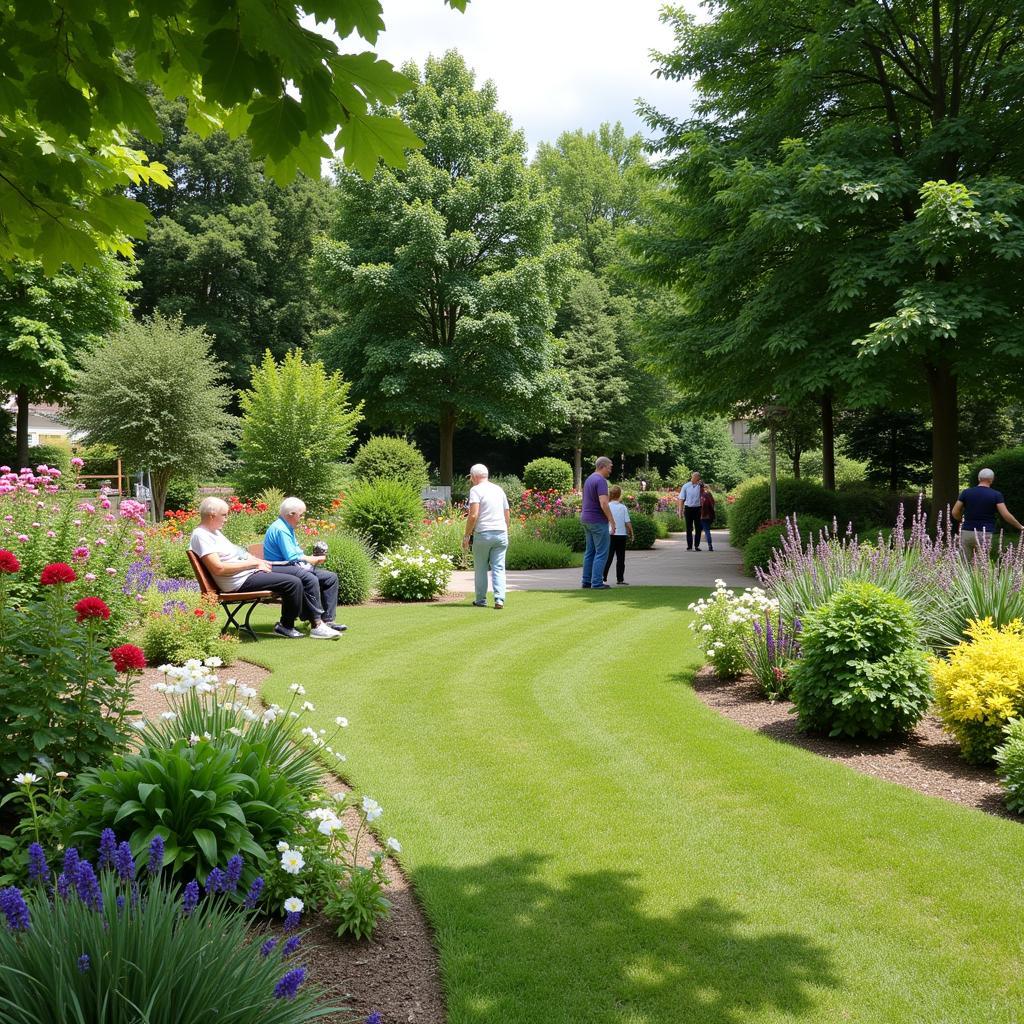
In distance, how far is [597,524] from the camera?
1373 cm

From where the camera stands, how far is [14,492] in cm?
912

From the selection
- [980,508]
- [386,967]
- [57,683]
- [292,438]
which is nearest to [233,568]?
[57,683]

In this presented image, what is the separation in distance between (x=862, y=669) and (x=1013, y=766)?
1.09 metres

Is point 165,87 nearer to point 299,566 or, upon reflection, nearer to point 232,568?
point 232,568

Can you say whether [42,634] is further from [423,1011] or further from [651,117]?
[651,117]

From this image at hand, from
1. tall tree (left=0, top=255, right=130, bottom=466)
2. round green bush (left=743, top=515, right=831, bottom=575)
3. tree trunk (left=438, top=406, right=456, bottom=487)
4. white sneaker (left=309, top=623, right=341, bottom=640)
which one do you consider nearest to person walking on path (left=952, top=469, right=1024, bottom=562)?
round green bush (left=743, top=515, right=831, bottom=575)

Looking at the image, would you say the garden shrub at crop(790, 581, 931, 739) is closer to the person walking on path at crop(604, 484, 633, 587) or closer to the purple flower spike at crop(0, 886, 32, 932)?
the purple flower spike at crop(0, 886, 32, 932)

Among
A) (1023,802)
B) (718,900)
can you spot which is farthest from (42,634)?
(1023,802)

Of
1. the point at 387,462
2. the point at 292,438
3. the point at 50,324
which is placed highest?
the point at 50,324

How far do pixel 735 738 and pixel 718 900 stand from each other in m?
2.29

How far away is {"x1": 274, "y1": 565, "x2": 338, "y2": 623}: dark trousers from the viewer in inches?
357

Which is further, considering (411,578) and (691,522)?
(691,522)

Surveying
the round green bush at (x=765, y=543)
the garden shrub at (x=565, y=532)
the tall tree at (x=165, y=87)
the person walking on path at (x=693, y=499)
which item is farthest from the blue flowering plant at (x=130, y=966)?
the person walking on path at (x=693, y=499)

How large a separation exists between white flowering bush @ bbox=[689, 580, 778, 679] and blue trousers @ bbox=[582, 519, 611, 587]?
6.04 meters
